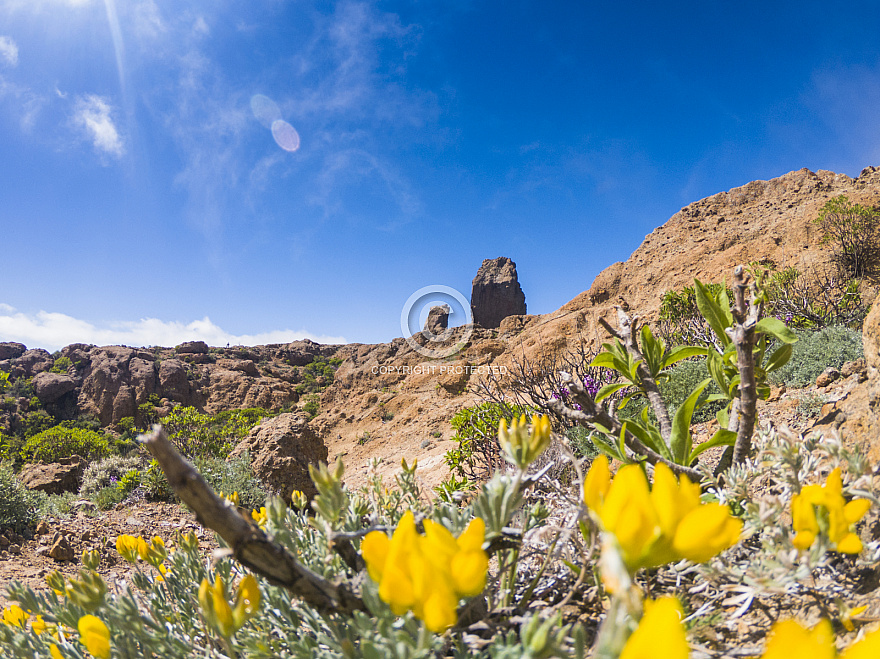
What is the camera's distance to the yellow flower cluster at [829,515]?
64cm

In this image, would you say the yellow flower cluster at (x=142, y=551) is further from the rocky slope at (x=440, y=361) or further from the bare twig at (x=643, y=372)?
the rocky slope at (x=440, y=361)

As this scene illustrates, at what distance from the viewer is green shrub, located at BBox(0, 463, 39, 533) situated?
433cm

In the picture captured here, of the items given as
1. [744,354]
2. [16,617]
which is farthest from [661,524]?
[16,617]

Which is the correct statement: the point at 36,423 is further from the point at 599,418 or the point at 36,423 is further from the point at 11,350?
the point at 599,418

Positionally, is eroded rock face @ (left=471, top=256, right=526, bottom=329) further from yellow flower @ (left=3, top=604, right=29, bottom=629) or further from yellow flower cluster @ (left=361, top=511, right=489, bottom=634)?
yellow flower cluster @ (left=361, top=511, right=489, bottom=634)

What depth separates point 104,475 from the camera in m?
7.16

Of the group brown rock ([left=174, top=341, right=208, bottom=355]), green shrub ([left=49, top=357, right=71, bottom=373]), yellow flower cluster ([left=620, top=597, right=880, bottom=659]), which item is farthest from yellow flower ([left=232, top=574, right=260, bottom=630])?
brown rock ([left=174, top=341, right=208, bottom=355])

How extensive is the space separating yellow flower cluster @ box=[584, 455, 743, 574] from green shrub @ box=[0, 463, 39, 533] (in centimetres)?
618

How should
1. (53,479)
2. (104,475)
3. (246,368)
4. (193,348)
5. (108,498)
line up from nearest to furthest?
(108,498) → (53,479) → (104,475) → (246,368) → (193,348)

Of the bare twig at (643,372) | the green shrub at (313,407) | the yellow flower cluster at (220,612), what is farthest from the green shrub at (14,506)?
the green shrub at (313,407)

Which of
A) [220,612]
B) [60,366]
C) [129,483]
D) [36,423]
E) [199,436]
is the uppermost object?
[60,366]

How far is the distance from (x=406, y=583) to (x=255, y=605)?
1.15 feet

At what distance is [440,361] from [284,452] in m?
15.3

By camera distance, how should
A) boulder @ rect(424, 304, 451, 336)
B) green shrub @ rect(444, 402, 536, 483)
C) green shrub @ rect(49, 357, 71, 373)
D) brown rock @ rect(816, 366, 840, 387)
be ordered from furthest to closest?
boulder @ rect(424, 304, 451, 336)
green shrub @ rect(49, 357, 71, 373)
green shrub @ rect(444, 402, 536, 483)
brown rock @ rect(816, 366, 840, 387)
